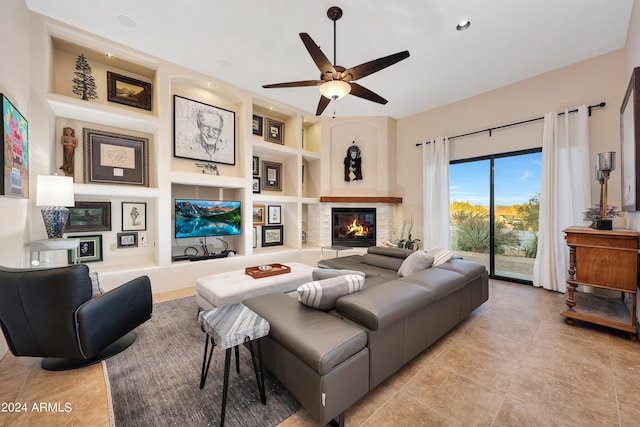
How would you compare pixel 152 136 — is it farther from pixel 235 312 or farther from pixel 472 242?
pixel 472 242

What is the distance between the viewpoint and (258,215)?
542 cm

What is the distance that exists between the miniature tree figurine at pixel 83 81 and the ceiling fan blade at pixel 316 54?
333 centimetres

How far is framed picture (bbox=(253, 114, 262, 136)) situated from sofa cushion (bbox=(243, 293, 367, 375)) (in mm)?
4233

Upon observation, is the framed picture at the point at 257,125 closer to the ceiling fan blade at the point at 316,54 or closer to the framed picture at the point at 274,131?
the framed picture at the point at 274,131

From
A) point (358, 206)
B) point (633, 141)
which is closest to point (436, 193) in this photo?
A: point (358, 206)

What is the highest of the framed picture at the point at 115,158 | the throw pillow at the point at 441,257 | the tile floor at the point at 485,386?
the framed picture at the point at 115,158

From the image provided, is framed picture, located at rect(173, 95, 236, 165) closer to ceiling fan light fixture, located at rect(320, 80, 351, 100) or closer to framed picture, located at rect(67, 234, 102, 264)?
framed picture, located at rect(67, 234, 102, 264)

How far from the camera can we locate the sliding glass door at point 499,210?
13.5 feet

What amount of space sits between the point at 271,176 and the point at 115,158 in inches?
107

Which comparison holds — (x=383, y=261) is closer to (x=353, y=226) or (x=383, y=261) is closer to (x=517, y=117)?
(x=353, y=226)

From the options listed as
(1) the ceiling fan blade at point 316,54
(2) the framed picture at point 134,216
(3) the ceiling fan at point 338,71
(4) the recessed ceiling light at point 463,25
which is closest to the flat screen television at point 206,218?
(2) the framed picture at point 134,216

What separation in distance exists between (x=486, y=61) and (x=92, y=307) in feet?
17.3

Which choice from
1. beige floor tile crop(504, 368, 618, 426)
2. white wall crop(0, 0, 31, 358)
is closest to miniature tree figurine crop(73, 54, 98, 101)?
white wall crop(0, 0, 31, 358)

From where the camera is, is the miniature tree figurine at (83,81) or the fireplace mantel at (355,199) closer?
the miniature tree figurine at (83,81)
